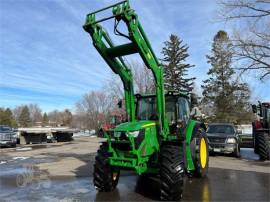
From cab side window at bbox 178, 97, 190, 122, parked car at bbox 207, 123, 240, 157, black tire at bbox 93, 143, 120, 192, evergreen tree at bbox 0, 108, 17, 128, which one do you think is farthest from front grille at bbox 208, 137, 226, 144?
evergreen tree at bbox 0, 108, 17, 128

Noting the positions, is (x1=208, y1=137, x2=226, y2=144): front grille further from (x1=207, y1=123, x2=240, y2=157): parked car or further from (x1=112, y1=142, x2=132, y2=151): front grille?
(x1=112, y1=142, x2=132, y2=151): front grille

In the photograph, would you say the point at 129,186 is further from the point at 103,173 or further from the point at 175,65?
the point at 175,65

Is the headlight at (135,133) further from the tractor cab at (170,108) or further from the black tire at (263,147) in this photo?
the black tire at (263,147)

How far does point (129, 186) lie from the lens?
33.4 feet

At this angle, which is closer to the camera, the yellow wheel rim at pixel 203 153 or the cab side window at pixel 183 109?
the cab side window at pixel 183 109

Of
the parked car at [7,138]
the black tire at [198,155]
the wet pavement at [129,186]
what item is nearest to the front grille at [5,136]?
the parked car at [7,138]

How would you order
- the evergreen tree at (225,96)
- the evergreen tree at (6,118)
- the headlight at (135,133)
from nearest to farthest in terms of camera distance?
1. the headlight at (135,133)
2. the evergreen tree at (225,96)
3. the evergreen tree at (6,118)

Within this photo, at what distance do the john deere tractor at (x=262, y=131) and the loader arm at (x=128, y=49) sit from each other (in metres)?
8.83

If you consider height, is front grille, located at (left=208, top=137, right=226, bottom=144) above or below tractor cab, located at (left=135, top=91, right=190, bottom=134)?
below

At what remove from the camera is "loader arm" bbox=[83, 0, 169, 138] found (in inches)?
341

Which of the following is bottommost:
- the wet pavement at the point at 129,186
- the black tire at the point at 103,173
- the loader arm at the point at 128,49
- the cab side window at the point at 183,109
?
the wet pavement at the point at 129,186

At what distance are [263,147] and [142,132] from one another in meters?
9.86

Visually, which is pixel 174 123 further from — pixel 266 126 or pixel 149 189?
pixel 266 126

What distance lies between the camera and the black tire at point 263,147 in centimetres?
1647
